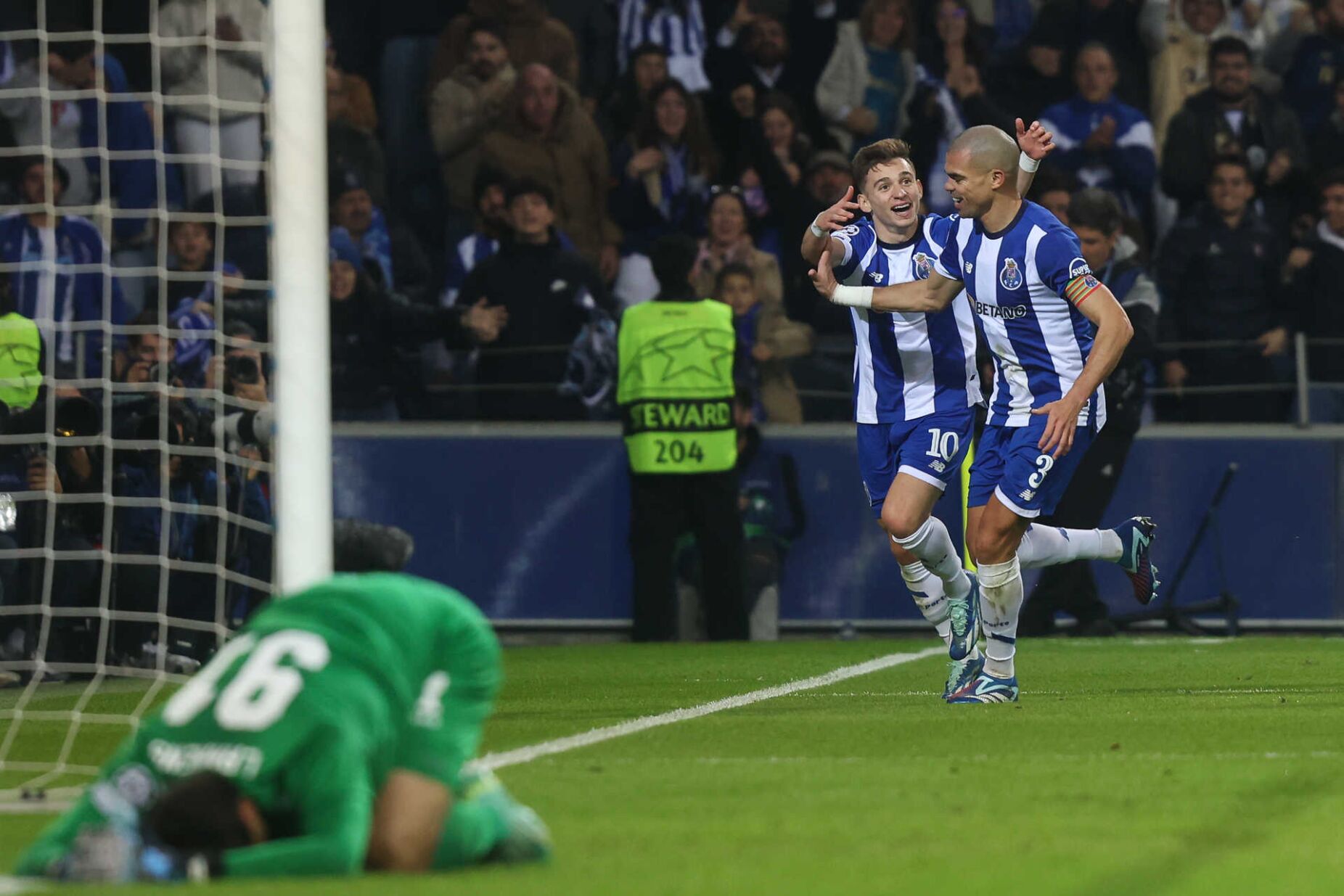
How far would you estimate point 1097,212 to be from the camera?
40.7ft

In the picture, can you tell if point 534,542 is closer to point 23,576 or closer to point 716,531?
point 716,531

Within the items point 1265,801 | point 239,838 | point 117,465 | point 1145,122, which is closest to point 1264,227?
point 1145,122

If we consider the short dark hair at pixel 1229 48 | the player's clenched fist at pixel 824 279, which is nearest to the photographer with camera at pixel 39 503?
the player's clenched fist at pixel 824 279

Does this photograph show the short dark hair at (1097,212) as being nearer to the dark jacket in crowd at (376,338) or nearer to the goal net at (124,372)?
the dark jacket in crowd at (376,338)

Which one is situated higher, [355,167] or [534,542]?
[355,167]

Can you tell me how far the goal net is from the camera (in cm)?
868

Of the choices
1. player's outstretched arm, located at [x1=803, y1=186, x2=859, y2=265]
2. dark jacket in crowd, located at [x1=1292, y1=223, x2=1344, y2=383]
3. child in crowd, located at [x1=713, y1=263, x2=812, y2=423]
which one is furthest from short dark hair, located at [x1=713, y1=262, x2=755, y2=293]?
player's outstretched arm, located at [x1=803, y1=186, x2=859, y2=265]

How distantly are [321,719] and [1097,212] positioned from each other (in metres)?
8.78

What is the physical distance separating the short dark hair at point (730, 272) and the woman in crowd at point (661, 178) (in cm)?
69

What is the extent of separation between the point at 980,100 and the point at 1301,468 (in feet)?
10.2

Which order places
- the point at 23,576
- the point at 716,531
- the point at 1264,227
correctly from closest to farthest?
the point at 23,576, the point at 716,531, the point at 1264,227

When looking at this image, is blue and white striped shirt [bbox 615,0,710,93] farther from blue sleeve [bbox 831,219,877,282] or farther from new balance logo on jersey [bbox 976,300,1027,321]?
new balance logo on jersey [bbox 976,300,1027,321]

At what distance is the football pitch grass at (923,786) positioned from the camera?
461 cm

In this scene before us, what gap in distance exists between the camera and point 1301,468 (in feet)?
43.7
